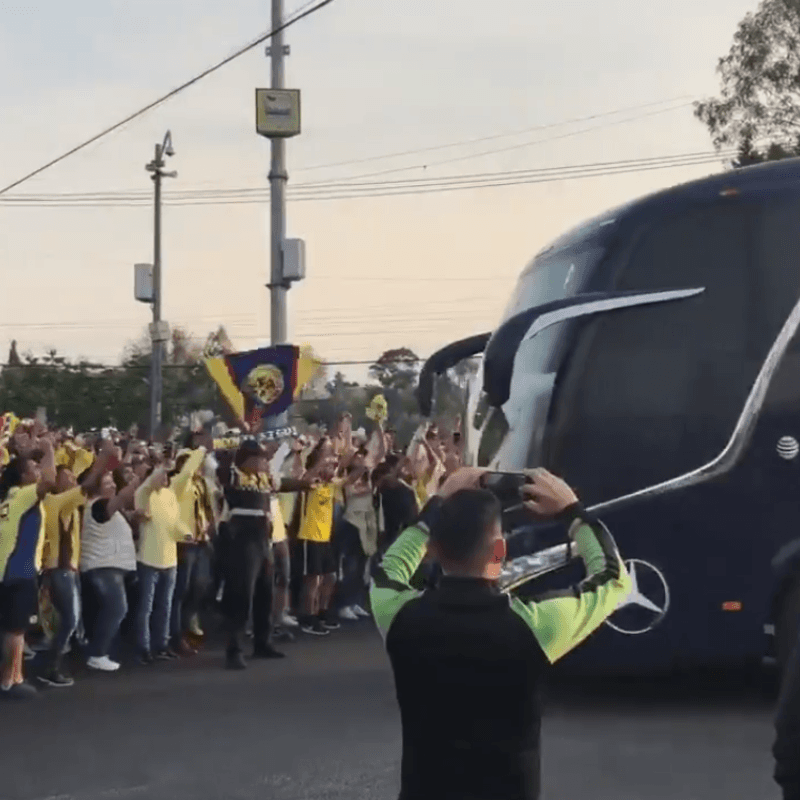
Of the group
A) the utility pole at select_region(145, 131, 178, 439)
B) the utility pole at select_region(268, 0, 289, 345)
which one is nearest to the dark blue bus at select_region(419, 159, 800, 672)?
the utility pole at select_region(268, 0, 289, 345)

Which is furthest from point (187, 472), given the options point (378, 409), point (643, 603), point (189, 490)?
point (378, 409)

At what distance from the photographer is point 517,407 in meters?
10.5

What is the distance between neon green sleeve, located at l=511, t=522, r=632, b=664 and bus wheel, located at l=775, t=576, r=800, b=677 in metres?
5.91

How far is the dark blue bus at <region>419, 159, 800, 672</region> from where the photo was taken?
995 cm

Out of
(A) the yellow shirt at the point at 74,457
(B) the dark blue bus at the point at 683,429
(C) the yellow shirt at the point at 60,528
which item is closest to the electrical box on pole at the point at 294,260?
(A) the yellow shirt at the point at 74,457

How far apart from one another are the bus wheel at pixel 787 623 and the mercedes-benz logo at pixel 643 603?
2.30ft

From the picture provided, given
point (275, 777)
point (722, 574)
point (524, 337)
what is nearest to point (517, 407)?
point (524, 337)

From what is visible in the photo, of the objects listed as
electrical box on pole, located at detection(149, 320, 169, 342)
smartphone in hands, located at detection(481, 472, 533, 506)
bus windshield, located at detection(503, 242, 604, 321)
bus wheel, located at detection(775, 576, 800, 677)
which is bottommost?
bus wheel, located at detection(775, 576, 800, 677)

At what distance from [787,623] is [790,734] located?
6629 millimetres

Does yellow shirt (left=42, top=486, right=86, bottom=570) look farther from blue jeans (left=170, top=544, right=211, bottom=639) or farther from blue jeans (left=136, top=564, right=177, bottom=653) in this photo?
blue jeans (left=170, top=544, right=211, bottom=639)

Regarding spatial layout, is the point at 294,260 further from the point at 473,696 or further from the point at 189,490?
the point at 473,696

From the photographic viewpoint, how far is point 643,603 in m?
9.96

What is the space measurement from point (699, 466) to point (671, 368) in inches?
25.0

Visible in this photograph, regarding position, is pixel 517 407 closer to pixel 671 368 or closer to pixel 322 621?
pixel 671 368
